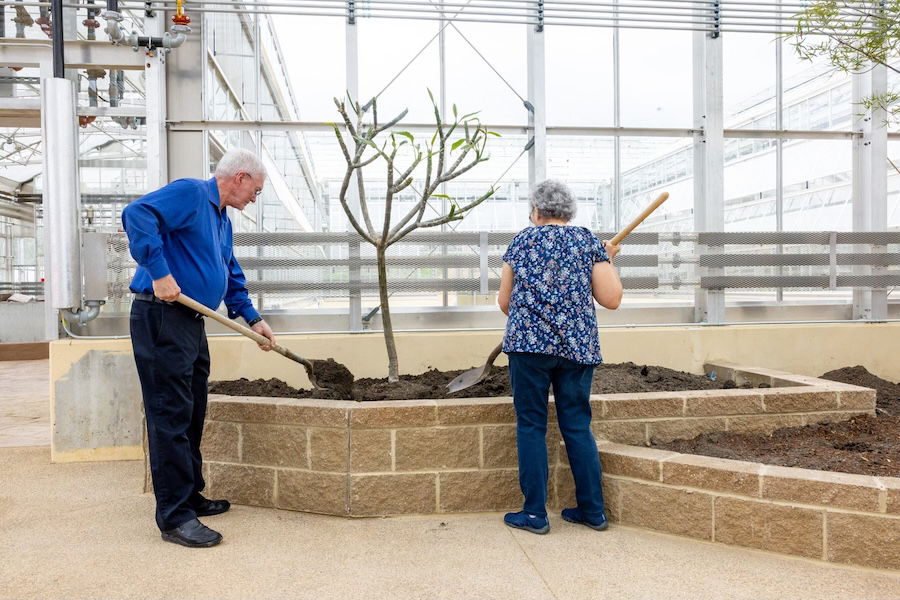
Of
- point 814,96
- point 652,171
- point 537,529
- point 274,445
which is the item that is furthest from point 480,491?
point 814,96

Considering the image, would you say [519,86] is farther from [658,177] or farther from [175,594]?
[175,594]

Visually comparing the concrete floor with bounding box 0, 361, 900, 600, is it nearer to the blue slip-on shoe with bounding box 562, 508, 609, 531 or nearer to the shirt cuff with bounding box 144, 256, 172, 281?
Result: the blue slip-on shoe with bounding box 562, 508, 609, 531

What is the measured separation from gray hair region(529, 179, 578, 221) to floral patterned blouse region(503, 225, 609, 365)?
0.07m

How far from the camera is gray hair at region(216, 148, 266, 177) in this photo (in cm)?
288

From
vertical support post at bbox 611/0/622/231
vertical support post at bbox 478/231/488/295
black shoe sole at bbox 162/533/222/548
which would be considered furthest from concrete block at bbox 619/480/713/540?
vertical support post at bbox 611/0/622/231

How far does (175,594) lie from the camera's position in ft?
7.22

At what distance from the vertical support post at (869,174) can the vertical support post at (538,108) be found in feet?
8.31

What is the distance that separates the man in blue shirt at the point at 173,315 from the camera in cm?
260

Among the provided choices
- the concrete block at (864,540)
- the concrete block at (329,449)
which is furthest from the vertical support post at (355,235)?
the concrete block at (864,540)

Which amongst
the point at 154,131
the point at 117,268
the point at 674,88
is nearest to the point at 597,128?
the point at 674,88

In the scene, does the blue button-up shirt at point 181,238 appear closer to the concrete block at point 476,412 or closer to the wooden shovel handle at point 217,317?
the wooden shovel handle at point 217,317

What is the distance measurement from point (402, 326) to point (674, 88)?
3204mm

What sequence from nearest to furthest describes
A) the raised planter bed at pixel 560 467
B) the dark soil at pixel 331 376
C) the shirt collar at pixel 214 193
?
1. the raised planter bed at pixel 560 467
2. the shirt collar at pixel 214 193
3. the dark soil at pixel 331 376

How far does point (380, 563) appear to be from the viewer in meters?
2.46
